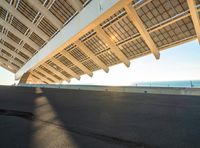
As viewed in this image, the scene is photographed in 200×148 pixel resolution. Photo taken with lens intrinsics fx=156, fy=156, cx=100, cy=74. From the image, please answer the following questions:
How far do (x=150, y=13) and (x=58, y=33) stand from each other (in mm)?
7440

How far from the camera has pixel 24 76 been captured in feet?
72.3

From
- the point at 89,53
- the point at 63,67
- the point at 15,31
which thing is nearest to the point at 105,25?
the point at 89,53

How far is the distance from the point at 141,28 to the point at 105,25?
2.66 meters

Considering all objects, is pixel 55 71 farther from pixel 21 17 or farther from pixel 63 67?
pixel 21 17

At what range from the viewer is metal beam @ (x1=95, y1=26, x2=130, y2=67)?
11.5 metres

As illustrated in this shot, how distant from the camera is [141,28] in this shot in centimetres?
997

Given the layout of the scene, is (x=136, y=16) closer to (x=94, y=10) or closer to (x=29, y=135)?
(x=94, y=10)

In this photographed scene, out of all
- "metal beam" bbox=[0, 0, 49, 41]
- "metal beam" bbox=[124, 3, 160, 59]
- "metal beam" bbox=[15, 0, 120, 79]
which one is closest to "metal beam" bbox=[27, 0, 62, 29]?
"metal beam" bbox=[15, 0, 120, 79]

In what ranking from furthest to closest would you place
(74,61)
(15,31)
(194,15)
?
1. (74,61)
2. (15,31)
3. (194,15)

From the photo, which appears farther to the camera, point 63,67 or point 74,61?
point 63,67

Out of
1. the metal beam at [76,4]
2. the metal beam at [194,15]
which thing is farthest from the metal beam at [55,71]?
the metal beam at [194,15]

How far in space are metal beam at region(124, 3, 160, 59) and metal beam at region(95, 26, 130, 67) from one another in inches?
105

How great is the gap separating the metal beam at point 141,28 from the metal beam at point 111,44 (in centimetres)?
268

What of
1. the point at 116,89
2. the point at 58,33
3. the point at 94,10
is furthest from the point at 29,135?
the point at 58,33
